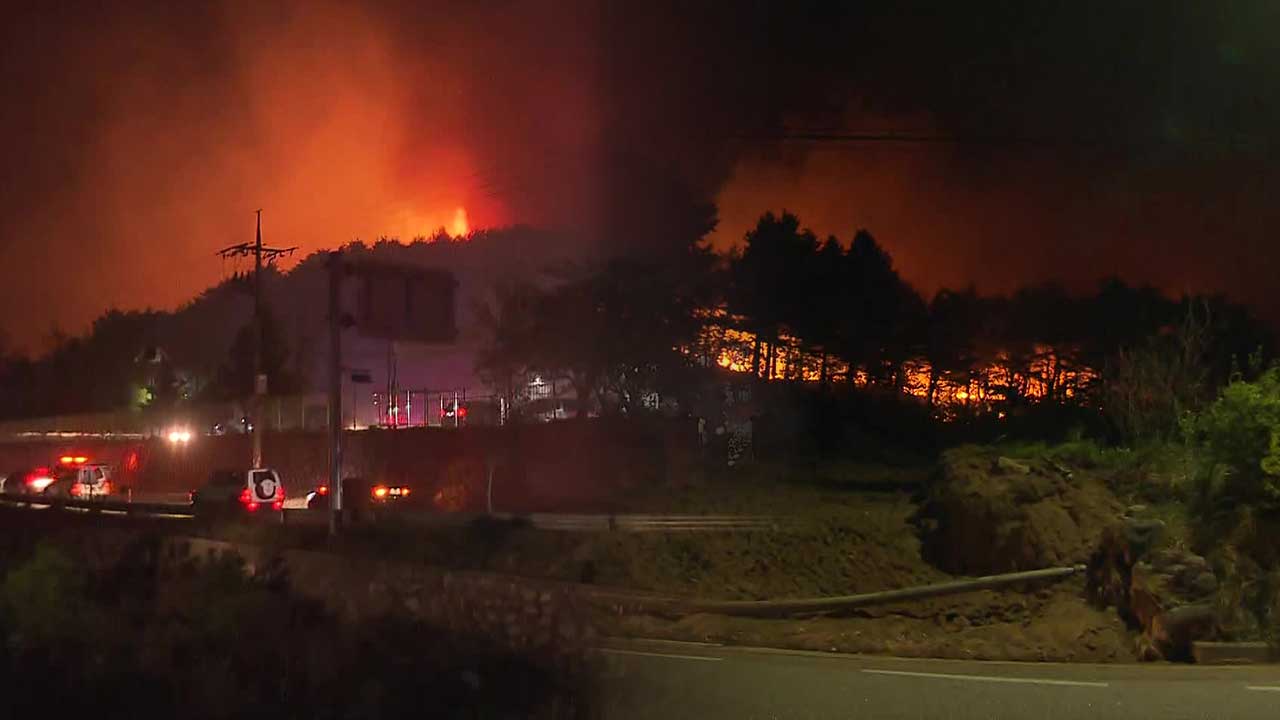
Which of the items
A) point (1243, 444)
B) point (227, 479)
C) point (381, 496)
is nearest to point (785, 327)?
point (381, 496)

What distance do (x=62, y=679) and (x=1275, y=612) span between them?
13137mm

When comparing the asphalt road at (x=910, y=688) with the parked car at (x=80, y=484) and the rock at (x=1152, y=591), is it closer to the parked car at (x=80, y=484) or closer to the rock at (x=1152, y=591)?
the rock at (x=1152, y=591)

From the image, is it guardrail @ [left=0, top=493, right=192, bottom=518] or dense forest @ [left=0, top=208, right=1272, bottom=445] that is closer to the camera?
guardrail @ [left=0, top=493, right=192, bottom=518]

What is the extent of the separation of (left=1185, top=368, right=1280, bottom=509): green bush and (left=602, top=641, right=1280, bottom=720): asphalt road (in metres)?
4.67

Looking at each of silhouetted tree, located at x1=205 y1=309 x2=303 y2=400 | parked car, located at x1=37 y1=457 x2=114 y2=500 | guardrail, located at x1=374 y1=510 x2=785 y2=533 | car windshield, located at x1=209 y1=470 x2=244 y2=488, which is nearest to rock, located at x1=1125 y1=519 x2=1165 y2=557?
guardrail, located at x1=374 y1=510 x2=785 y2=533

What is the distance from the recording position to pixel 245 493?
3434 cm

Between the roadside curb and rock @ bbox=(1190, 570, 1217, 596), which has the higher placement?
rock @ bbox=(1190, 570, 1217, 596)

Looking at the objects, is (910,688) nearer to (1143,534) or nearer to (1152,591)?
(1152,591)

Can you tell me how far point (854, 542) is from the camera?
72.4 ft

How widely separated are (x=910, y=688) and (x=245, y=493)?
2783 cm

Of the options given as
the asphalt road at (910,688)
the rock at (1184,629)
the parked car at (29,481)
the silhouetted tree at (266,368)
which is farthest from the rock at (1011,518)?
the silhouetted tree at (266,368)

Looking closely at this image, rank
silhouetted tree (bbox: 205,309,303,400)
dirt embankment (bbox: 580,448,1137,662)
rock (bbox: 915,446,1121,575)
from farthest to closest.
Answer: silhouetted tree (bbox: 205,309,303,400) → rock (bbox: 915,446,1121,575) → dirt embankment (bbox: 580,448,1137,662)

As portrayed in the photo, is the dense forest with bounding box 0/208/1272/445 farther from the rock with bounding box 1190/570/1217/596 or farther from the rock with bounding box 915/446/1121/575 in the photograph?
the rock with bounding box 1190/570/1217/596

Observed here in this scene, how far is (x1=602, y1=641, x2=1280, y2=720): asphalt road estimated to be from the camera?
29.7ft
